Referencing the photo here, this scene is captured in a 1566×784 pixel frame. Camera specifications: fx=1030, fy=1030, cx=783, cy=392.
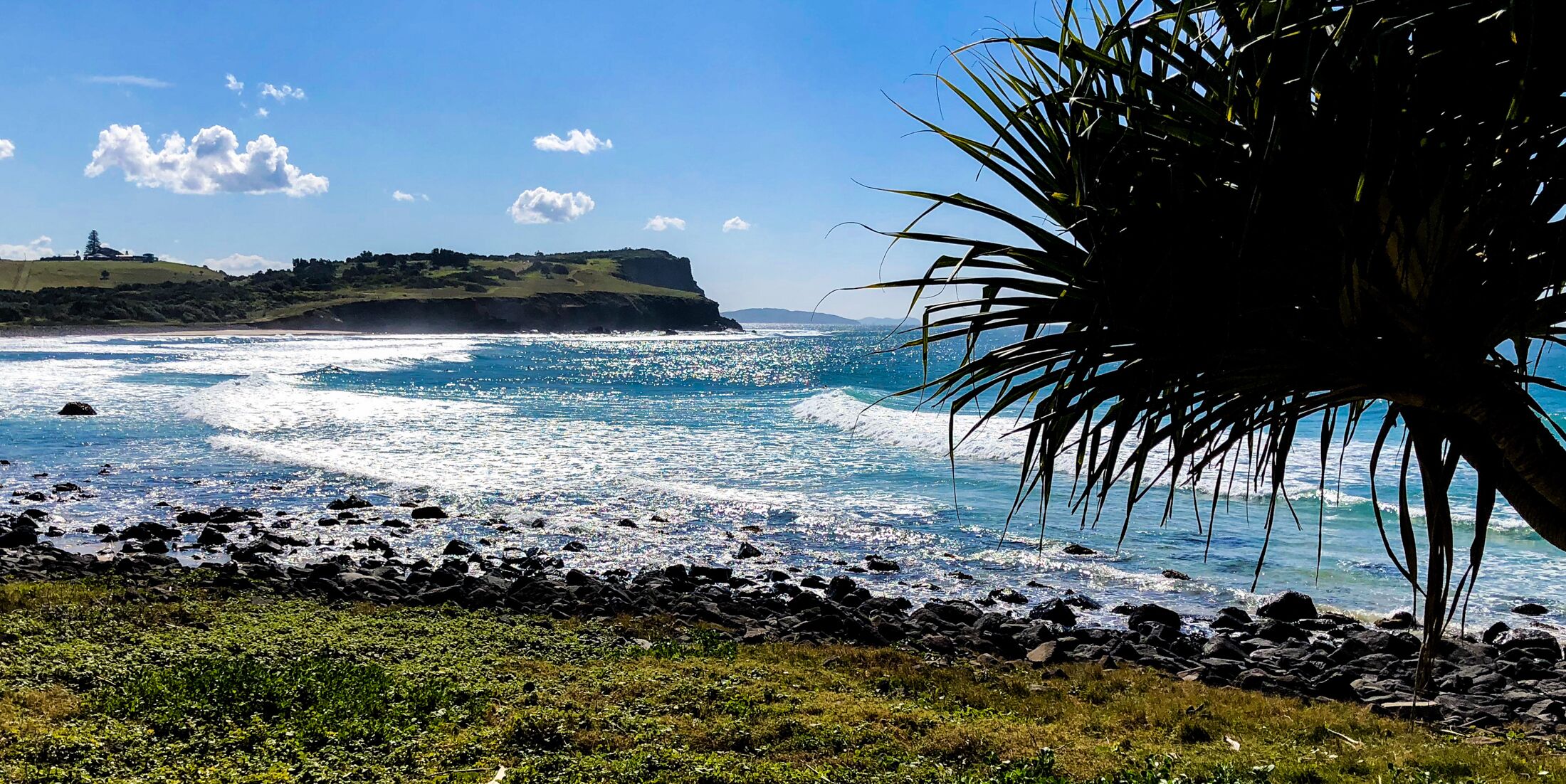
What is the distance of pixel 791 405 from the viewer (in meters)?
50.8

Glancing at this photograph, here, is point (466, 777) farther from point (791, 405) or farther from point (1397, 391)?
point (791, 405)

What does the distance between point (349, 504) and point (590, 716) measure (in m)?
16.3

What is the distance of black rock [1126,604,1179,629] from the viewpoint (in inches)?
533

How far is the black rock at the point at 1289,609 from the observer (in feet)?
45.9

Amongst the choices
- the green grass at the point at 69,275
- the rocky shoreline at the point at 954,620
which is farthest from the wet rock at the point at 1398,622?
the green grass at the point at 69,275

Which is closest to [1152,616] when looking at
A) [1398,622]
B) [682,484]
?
[1398,622]

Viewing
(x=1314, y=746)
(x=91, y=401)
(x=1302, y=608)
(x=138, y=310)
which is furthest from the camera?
(x=138, y=310)

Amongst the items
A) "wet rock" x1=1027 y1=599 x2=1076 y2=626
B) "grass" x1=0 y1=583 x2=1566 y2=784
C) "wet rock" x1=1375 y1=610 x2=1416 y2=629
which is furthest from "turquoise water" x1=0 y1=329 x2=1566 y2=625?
"grass" x1=0 y1=583 x2=1566 y2=784

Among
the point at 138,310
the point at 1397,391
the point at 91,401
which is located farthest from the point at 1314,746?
the point at 138,310

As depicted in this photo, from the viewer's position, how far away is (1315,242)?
3598mm

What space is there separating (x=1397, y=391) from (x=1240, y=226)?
0.81 meters

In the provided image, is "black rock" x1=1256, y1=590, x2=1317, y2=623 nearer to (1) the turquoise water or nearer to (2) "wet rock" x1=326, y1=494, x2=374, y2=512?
(1) the turquoise water

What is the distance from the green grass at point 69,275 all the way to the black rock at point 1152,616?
616ft

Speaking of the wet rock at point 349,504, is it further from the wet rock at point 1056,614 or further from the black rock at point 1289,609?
the black rock at point 1289,609
